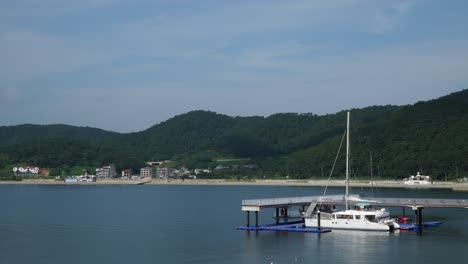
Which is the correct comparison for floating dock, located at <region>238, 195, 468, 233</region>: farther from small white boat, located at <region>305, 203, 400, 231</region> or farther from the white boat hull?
the white boat hull

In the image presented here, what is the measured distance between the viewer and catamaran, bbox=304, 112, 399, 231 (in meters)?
57.8

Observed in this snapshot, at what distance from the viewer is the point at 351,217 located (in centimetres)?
5869

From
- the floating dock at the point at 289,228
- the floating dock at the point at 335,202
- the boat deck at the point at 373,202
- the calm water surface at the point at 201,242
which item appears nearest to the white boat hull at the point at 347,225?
the floating dock at the point at 289,228

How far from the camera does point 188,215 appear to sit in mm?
80500

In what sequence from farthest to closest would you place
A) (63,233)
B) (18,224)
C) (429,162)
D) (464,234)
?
(429,162) → (18,224) → (63,233) → (464,234)

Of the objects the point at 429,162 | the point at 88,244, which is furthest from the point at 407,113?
the point at 88,244

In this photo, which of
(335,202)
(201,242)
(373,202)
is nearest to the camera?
(201,242)

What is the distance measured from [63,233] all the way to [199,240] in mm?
13672

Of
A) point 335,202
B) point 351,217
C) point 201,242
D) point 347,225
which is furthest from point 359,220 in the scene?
point 201,242

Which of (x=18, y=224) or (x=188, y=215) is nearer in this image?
(x=18, y=224)

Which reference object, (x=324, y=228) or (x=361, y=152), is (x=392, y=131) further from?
(x=324, y=228)

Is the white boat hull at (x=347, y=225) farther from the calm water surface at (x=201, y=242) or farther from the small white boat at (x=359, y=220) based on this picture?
the calm water surface at (x=201, y=242)

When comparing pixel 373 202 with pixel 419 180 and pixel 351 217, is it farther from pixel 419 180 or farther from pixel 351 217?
pixel 419 180

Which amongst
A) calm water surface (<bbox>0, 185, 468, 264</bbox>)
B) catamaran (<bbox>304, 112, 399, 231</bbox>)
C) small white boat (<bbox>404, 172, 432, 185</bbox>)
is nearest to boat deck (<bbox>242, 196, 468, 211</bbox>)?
catamaran (<bbox>304, 112, 399, 231</bbox>)
